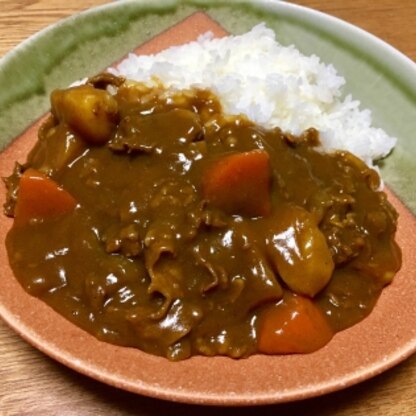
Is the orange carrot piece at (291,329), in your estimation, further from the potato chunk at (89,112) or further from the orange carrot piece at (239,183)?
the potato chunk at (89,112)

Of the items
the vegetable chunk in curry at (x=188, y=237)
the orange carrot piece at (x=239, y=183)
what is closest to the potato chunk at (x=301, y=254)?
the vegetable chunk in curry at (x=188, y=237)

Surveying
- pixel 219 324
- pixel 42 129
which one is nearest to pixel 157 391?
pixel 219 324

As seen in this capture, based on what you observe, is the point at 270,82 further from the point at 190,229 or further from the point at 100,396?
the point at 100,396

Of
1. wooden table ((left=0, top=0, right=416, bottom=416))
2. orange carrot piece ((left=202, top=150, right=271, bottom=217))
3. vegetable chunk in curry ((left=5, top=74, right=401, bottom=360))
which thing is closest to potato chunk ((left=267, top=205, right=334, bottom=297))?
vegetable chunk in curry ((left=5, top=74, right=401, bottom=360))

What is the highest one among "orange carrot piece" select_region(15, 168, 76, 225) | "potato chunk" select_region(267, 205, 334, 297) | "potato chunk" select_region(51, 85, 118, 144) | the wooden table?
"potato chunk" select_region(51, 85, 118, 144)

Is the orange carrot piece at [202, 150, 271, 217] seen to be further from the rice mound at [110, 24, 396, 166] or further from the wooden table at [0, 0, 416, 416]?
the wooden table at [0, 0, 416, 416]

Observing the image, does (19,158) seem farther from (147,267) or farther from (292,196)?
(292,196)

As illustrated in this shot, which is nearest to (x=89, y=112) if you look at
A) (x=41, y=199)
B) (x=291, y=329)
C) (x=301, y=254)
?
(x=41, y=199)
